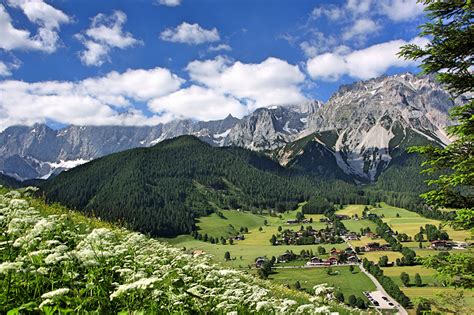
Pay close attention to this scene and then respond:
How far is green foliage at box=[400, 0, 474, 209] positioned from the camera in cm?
1373

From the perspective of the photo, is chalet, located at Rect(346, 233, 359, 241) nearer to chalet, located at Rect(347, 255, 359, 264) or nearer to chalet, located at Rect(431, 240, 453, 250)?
chalet, located at Rect(431, 240, 453, 250)

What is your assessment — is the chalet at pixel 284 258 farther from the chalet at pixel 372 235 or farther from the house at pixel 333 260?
the chalet at pixel 372 235

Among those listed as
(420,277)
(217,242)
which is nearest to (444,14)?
(420,277)

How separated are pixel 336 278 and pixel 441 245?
65488 millimetres

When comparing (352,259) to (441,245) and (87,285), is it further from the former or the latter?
(87,285)

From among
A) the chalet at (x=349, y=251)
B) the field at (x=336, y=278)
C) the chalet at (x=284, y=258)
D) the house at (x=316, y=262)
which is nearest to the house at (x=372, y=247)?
the chalet at (x=349, y=251)

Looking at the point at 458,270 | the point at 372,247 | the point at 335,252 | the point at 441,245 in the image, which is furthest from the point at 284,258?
the point at 458,270

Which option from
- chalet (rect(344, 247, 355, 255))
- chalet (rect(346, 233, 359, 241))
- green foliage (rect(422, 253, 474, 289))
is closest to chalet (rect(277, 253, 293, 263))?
chalet (rect(344, 247, 355, 255))

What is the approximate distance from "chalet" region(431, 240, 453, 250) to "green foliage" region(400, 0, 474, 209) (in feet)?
536

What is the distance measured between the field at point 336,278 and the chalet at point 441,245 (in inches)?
1746

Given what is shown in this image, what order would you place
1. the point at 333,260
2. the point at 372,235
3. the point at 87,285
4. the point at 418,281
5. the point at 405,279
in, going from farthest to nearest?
the point at 372,235
the point at 333,260
the point at 405,279
the point at 418,281
the point at 87,285

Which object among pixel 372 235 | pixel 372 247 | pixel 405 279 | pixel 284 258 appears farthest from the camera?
pixel 372 235

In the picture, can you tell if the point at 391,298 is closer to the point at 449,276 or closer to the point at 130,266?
the point at 449,276

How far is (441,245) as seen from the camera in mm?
155125
